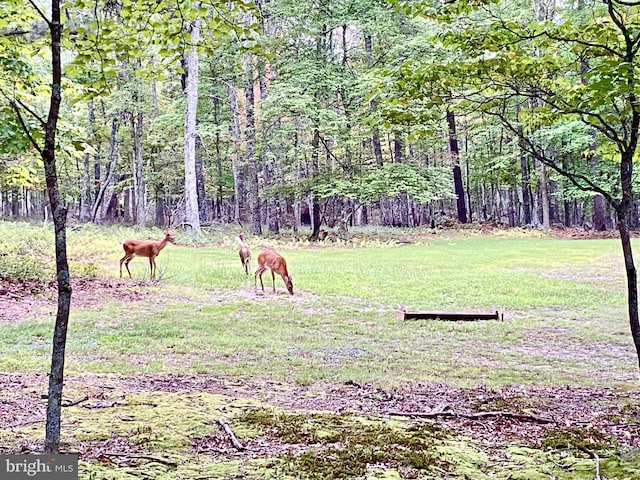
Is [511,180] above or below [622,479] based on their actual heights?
above

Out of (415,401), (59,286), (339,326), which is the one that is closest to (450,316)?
(339,326)

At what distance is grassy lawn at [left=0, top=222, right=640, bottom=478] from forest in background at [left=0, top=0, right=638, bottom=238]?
2.15 metres

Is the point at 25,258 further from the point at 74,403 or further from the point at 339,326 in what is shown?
the point at 74,403

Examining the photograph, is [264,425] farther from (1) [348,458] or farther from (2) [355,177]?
(2) [355,177]

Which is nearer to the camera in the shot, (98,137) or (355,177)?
(355,177)

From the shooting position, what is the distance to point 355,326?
8797mm

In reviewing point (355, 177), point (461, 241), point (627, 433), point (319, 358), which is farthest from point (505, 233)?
point (627, 433)

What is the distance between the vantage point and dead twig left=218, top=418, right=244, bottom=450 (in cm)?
275

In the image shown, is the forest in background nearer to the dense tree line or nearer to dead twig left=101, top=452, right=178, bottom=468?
the dense tree line

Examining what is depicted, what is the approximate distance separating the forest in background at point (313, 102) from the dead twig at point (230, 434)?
1.56 meters

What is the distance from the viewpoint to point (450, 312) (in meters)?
9.44

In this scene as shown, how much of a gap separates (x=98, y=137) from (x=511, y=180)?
2432 centimetres

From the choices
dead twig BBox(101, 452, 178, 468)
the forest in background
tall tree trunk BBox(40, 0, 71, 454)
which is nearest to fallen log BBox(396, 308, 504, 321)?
the forest in background

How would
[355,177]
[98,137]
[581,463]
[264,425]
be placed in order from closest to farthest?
1. [581,463]
2. [264,425]
3. [355,177]
4. [98,137]
